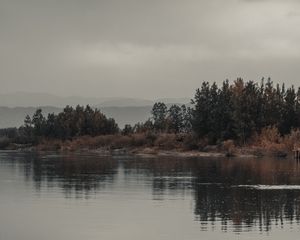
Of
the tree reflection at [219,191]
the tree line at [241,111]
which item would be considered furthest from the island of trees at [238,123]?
the tree reflection at [219,191]

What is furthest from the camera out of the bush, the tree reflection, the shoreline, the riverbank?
the riverbank

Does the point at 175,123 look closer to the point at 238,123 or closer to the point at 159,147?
the point at 159,147

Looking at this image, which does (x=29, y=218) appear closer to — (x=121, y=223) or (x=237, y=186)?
(x=121, y=223)

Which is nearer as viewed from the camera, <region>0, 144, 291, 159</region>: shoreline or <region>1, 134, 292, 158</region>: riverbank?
<region>0, 144, 291, 159</region>: shoreline

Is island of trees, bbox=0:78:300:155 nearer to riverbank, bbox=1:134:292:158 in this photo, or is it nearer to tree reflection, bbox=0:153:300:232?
riverbank, bbox=1:134:292:158

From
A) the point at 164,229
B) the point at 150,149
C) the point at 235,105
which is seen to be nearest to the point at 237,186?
the point at 164,229

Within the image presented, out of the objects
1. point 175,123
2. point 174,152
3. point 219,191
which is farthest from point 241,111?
point 219,191

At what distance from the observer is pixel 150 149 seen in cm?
15962

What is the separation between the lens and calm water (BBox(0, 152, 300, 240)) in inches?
1344

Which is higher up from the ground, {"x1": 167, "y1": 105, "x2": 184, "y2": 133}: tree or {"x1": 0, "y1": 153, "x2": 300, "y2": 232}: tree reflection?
{"x1": 167, "y1": 105, "x2": 184, "y2": 133}: tree

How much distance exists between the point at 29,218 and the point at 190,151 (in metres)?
112

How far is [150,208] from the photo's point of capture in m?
44.2

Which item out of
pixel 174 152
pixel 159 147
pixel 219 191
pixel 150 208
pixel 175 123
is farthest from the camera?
pixel 175 123

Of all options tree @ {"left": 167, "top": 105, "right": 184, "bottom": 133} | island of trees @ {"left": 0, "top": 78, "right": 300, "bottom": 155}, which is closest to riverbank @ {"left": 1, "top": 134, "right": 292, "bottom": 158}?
island of trees @ {"left": 0, "top": 78, "right": 300, "bottom": 155}
